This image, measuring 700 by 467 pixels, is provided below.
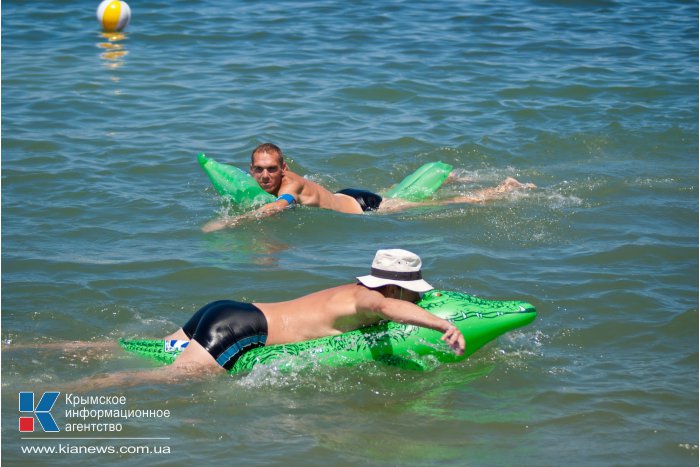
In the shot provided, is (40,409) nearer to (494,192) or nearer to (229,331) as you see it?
(229,331)

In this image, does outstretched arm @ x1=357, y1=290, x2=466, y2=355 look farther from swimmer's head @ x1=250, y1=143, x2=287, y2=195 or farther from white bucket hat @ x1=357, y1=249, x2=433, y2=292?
swimmer's head @ x1=250, y1=143, x2=287, y2=195

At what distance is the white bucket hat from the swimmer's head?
11.7ft

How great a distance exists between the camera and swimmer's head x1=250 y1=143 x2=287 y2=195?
9.43 m

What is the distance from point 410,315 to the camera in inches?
228

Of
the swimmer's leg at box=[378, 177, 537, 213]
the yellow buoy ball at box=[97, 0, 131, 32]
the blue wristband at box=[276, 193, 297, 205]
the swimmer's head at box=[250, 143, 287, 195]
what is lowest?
the swimmer's leg at box=[378, 177, 537, 213]

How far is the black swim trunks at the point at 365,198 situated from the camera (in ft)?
32.3

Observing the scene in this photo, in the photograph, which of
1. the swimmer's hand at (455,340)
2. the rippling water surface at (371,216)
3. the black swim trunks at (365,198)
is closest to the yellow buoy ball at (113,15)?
the rippling water surface at (371,216)

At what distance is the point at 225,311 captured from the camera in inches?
249

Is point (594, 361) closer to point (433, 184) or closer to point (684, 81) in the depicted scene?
point (433, 184)

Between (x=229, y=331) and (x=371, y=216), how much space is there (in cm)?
361

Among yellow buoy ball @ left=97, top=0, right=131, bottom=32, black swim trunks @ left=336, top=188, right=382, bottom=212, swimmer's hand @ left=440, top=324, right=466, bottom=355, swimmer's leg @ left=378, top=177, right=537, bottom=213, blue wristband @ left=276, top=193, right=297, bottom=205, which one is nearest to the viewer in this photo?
swimmer's hand @ left=440, top=324, right=466, bottom=355

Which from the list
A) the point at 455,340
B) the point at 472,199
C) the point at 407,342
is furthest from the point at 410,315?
the point at 472,199

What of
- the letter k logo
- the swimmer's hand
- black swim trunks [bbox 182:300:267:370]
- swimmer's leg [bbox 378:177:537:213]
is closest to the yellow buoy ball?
swimmer's leg [bbox 378:177:537:213]

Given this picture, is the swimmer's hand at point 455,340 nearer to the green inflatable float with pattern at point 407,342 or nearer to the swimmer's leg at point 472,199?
the green inflatable float with pattern at point 407,342
